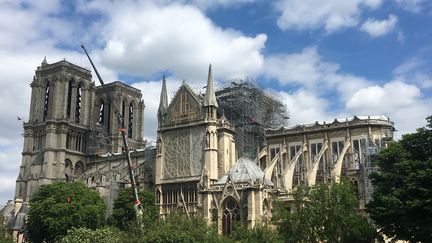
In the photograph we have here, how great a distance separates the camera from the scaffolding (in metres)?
75.9

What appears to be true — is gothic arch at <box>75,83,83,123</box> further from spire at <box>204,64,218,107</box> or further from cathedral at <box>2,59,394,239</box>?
spire at <box>204,64,218,107</box>

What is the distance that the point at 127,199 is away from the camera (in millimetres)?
74438

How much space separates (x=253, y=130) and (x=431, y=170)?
39825 mm

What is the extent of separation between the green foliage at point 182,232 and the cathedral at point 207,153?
10.3m

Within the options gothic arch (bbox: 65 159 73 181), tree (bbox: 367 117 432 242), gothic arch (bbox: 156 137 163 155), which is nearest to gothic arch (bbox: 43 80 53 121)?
gothic arch (bbox: 65 159 73 181)

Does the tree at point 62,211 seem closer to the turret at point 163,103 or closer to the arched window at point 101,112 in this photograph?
the turret at point 163,103

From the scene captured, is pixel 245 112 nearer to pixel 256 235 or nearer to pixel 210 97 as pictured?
pixel 210 97

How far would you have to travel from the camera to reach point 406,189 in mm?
39875

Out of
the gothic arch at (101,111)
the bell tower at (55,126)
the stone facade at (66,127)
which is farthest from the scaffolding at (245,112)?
the gothic arch at (101,111)

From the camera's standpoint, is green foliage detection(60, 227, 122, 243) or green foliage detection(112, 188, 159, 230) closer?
green foliage detection(60, 227, 122, 243)

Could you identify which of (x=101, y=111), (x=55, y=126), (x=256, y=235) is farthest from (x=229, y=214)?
(x=101, y=111)

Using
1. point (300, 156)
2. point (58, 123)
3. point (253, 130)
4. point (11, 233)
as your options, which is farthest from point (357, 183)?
point (58, 123)

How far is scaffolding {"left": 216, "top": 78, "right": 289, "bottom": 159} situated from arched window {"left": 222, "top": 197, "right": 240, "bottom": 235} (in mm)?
20110

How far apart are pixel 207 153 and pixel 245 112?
9.36m
